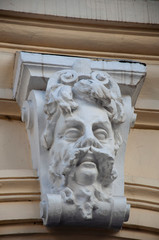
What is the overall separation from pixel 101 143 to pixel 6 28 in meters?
0.91

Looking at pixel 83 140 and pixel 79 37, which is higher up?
pixel 79 37

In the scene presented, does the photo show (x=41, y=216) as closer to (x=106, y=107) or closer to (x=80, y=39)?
(x=106, y=107)

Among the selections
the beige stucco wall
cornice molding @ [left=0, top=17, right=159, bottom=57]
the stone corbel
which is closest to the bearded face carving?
the stone corbel

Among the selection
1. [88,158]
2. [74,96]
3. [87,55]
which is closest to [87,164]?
[88,158]

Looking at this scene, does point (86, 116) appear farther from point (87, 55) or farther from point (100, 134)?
point (87, 55)

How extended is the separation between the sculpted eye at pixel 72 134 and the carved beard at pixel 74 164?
5cm

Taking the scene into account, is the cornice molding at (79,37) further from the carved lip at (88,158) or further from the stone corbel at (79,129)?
the carved lip at (88,158)

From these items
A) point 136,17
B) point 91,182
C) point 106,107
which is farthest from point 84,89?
point 136,17

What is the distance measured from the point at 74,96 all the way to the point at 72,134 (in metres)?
0.21

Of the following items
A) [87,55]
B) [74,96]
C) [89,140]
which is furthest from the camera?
[87,55]

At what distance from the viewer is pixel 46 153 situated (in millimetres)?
3955

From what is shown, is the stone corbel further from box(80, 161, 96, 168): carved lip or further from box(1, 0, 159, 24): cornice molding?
box(1, 0, 159, 24): cornice molding

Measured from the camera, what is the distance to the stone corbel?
373 cm

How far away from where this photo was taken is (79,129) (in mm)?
3816
